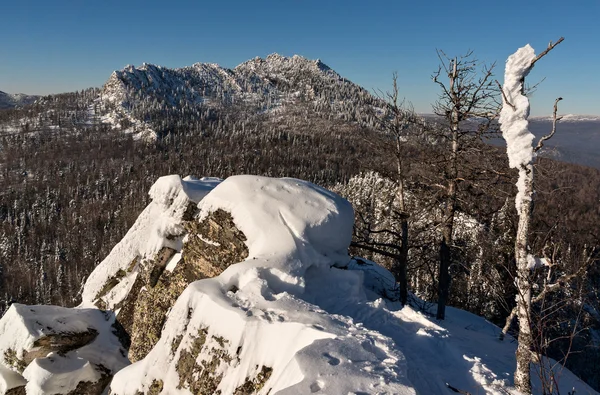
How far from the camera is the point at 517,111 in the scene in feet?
20.3

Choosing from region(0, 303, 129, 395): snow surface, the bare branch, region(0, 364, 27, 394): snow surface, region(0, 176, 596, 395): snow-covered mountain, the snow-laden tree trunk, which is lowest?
region(0, 364, 27, 394): snow surface

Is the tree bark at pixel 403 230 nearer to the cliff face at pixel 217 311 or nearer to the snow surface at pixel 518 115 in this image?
the cliff face at pixel 217 311

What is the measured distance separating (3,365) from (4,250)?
107836 mm

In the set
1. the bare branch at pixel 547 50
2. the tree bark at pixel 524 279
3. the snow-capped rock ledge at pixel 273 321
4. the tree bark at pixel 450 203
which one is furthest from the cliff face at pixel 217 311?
the bare branch at pixel 547 50

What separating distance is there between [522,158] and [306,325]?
16.2 feet

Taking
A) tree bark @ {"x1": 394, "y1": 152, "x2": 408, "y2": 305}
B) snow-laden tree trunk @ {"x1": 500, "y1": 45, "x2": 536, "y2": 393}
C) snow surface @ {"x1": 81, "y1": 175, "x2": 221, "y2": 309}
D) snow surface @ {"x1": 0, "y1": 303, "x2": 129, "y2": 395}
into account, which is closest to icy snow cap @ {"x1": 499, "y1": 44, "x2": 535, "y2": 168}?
snow-laden tree trunk @ {"x1": 500, "y1": 45, "x2": 536, "y2": 393}

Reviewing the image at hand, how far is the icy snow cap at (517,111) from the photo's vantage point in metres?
6.08

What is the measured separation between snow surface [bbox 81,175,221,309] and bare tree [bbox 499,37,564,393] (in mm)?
10009

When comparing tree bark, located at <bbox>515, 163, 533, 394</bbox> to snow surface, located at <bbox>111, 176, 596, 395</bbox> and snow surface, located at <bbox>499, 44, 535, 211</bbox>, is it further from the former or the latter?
snow surface, located at <bbox>111, 176, 596, 395</bbox>

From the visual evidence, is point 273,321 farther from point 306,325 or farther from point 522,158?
point 522,158

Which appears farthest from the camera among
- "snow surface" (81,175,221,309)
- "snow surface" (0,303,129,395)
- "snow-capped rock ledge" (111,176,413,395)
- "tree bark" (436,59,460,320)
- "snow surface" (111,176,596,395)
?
"snow surface" (81,175,221,309)

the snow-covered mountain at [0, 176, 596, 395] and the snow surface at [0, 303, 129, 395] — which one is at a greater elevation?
the snow-covered mountain at [0, 176, 596, 395]

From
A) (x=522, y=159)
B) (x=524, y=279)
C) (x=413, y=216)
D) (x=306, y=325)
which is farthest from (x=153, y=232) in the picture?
(x=522, y=159)

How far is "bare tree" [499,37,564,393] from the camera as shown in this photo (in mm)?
6074
